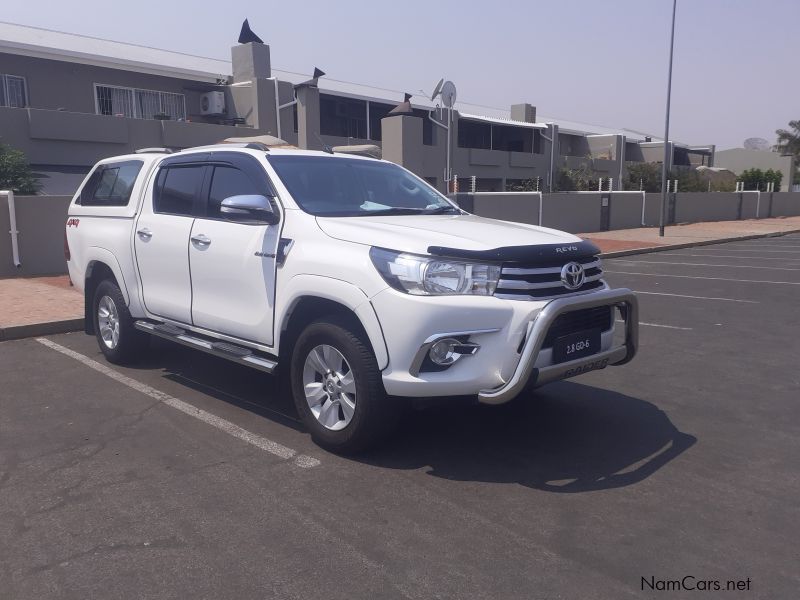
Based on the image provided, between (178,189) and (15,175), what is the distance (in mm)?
10565

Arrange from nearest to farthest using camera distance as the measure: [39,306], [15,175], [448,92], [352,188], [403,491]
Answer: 1. [403,491]
2. [352,188]
3. [39,306]
4. [15,175]
5. [448,92]

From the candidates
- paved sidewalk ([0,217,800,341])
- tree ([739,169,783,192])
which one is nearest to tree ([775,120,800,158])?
tree ([739,169,783,192])

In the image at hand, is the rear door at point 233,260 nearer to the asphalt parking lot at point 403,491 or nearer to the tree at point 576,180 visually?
the asphalt parking lot at point 403,491

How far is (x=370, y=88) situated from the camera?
118ft

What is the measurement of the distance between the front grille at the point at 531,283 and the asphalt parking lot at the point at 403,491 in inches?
43.2

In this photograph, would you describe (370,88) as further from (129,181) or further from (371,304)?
(371,304)

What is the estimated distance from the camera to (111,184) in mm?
7227

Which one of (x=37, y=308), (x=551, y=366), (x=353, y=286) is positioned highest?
(x=353, y=286)

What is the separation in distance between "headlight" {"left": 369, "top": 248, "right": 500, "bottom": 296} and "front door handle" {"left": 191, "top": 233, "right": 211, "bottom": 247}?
1.94m

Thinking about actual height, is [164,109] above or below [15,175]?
above

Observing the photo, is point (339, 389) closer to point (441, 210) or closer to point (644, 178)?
point (441, 210)

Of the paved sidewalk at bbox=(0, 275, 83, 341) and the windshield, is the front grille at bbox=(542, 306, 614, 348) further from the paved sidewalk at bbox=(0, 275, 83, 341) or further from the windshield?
the paved sidewalk at bbox=(0, 275, 83, 341)

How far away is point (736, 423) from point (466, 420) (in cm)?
201

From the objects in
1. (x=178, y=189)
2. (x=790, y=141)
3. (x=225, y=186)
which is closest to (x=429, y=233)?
(x=225, y=186)
